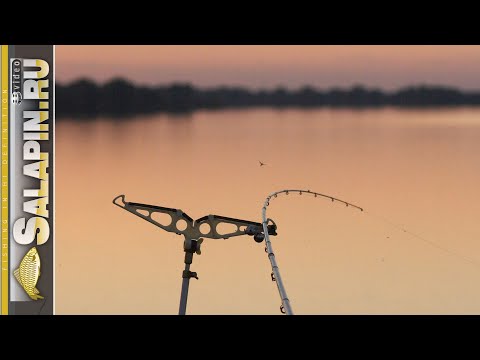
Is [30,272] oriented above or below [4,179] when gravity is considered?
below

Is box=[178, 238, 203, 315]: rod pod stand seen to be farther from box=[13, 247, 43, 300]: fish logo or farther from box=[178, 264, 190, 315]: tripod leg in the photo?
box=[13, 247, 43, 300]: fish logo

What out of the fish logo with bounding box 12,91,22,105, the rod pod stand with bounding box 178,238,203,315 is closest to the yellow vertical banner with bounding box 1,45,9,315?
the fish logo with bounding box 12,91,22,105

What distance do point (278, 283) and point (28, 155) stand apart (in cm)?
904

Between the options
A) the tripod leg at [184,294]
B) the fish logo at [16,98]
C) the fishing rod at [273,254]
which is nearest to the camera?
the fishing rod at [273,254]

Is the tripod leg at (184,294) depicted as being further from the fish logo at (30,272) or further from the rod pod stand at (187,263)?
the fish logo at (30,272)

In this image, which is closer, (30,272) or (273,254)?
(273,254)

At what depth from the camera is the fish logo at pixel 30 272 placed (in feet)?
118

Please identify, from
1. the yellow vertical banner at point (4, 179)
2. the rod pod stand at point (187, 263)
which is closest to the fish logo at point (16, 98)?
the yellow vertical banner at point (4, 179)

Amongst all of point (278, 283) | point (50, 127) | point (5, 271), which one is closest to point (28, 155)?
point (50, 127)

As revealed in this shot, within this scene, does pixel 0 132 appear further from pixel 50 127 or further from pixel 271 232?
pixel 271 232

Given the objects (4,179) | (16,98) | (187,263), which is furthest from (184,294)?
(16,98)

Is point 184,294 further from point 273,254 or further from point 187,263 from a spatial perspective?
point 273,254

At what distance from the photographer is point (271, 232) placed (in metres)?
35.1

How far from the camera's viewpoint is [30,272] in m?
36.2
